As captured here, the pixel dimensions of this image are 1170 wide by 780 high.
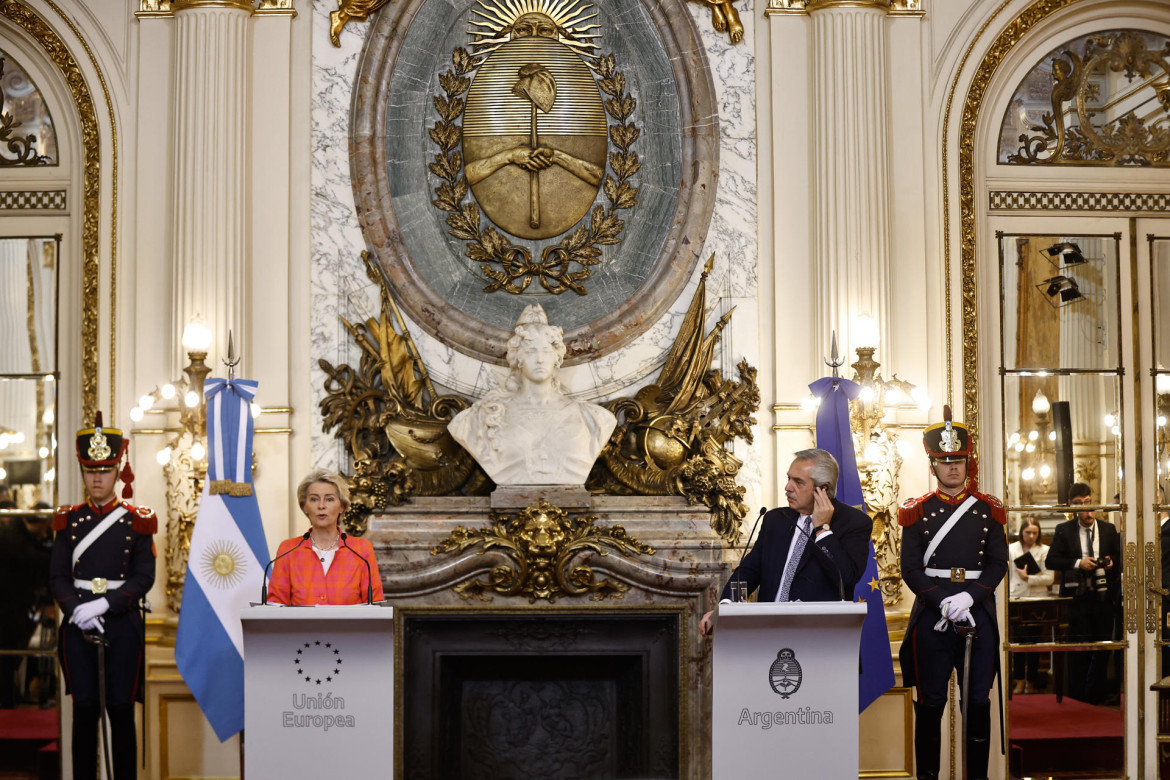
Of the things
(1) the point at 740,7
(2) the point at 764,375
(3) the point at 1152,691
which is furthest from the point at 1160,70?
(3) the point at 1152,691

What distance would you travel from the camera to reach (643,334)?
23.5 ft

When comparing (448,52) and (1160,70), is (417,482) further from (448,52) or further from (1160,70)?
(1160,70)

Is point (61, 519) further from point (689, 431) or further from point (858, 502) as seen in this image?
point (858, 502)

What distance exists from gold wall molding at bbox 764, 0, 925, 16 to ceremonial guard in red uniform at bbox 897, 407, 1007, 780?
7.92 ft

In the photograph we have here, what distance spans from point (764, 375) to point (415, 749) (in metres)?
2.63

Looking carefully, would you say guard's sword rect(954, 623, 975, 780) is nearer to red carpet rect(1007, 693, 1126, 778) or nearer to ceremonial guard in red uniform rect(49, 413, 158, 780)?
red carpet rect(1007, 693, 1126, 778)

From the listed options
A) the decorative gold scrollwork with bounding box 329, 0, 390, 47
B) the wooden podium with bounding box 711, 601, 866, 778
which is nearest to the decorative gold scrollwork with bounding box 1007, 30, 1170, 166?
the decorative gold scrollwork with bounding box 329, 0, 390, 47

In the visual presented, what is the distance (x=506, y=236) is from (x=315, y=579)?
108 inches

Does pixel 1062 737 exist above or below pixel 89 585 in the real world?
below

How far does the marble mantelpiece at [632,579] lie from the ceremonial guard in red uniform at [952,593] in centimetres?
95

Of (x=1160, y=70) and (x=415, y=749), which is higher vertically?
(x=1160, y=70)

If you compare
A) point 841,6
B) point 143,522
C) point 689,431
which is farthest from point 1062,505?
point 143,522

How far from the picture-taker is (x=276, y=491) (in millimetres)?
6840

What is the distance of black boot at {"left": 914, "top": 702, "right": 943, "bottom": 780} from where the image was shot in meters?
5.98
